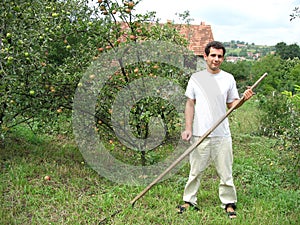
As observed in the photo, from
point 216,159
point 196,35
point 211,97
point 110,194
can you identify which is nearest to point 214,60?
point 211,97

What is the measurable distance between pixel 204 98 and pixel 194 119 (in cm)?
26

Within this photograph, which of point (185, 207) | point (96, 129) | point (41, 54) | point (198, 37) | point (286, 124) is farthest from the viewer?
point (198, 37)

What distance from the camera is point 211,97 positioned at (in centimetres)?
308

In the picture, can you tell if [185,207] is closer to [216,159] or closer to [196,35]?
[216,159]

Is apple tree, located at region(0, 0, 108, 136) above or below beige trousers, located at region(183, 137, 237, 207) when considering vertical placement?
above

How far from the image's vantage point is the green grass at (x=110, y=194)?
3203 millimetres

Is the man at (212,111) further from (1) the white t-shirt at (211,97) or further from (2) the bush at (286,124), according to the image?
(2) the bush at (286,124)

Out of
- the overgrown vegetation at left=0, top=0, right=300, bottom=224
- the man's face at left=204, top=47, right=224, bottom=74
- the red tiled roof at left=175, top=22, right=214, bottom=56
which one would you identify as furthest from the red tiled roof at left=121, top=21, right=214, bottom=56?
the man's face at left=204, top=47, right=224, bottom=74

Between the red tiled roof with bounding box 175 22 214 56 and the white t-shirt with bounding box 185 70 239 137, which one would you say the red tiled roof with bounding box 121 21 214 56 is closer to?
the red tiled roof with bounding box 175 22 214 56

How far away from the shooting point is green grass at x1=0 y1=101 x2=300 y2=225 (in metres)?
3.20

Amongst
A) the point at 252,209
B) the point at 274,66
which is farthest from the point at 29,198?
the point at 274,66

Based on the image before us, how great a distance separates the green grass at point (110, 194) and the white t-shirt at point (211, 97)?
0.81 metres

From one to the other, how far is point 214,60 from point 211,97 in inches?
12.4

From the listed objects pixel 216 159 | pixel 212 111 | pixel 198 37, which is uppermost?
pixel 198 37
